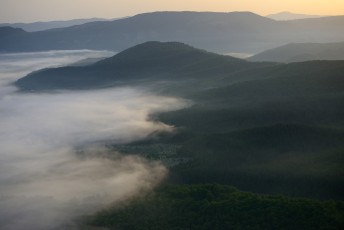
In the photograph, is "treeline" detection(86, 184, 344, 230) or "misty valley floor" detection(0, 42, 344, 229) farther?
"misty valley floor" detection(0, 42, 344, 229)

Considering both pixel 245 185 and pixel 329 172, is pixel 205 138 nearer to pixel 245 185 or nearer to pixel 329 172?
pixel 245 185

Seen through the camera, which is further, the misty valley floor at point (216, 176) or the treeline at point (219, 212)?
the misty valley floor at point (216, 176)

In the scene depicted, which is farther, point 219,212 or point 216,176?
point 216,176

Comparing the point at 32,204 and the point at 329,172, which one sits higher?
the point at 329,172

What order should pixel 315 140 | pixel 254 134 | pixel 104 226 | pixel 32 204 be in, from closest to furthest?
pixel 104 226 < pixel 32 204 < pixel 315 140 < pixel 254 134

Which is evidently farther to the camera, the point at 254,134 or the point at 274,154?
the point at 254,134

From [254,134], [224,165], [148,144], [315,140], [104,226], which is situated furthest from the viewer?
[148,144]

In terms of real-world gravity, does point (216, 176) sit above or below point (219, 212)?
above

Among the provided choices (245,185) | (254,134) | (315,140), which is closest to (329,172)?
(245,185)

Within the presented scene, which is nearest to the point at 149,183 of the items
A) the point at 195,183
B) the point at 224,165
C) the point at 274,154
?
the point at 195,183
